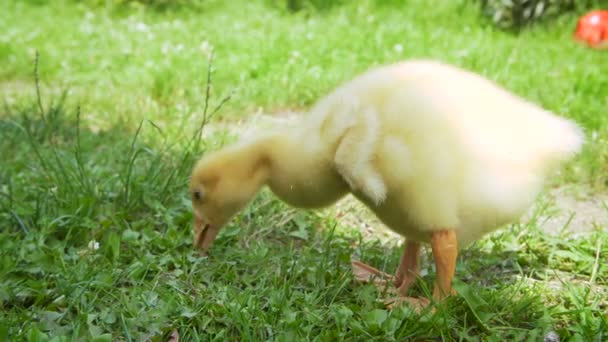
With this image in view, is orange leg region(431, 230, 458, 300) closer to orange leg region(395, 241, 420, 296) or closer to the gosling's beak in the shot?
orange leg region(395, 241, 420, 296)

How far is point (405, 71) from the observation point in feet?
7.66

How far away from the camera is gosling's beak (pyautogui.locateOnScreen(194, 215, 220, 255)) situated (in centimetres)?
262

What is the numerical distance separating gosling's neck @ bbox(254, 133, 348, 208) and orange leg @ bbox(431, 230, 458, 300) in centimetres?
33

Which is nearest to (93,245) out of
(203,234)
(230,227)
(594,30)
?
(203,234)

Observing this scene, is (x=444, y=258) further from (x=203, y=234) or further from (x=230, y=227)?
(x=230, y=227)

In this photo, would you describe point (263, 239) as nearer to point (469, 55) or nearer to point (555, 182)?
point (555, 182)

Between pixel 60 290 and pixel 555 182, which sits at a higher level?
pixel 60 290

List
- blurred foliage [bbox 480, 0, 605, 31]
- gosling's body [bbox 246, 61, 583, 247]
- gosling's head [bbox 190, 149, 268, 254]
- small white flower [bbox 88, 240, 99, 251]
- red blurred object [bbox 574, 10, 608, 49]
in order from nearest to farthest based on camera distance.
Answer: gosling's body [bbox 246, 61, 583, 247] → gosling's head [bbox 190, 149, 268, 254] → small white flower [bbox 88, 240, 99, 251] → red blurred object [bbox 574, 10, 608, 49] → blurred foliage [bbox 480, 0, 605, 31]

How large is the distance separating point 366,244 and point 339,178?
0.73m

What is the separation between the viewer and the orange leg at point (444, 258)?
2.24 meters

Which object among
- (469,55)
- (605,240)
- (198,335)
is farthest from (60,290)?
(469,55)

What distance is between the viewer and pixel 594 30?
19.1ft

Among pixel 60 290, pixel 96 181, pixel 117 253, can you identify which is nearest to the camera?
pixel 60 290

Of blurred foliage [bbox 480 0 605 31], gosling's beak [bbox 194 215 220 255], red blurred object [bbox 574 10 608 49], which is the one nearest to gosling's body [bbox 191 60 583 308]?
gosling's beak [bbox 194 215 220 255]
